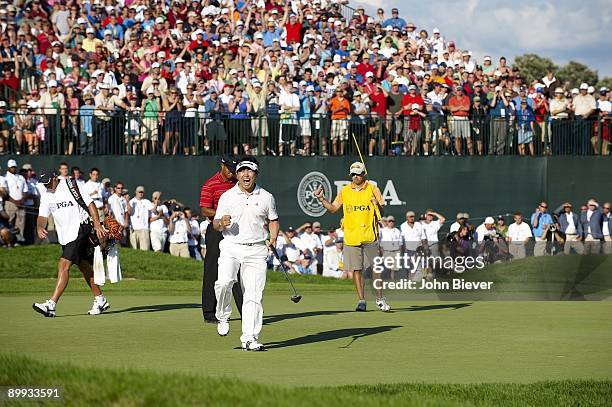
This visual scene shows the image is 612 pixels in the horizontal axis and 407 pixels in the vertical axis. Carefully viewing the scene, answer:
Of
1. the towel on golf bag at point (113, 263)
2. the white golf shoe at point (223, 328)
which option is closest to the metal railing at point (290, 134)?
the towel on golf bag at point (113, 263)

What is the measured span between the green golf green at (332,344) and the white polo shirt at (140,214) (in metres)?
7.10

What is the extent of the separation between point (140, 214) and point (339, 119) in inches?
231

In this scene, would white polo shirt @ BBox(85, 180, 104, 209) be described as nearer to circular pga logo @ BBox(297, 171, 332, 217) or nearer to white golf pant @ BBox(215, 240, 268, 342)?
circular pga logo @ BBox(297, 171, 332, 217)

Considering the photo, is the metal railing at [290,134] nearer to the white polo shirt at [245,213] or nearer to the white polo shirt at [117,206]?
the white polo shirt at [117,206]

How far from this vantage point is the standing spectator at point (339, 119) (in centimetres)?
2888

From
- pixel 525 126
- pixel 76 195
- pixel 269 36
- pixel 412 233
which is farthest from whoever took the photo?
pixel 269 36

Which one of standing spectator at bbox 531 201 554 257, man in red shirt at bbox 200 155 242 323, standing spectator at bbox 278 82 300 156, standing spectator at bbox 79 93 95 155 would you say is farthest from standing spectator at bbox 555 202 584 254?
man in red shirt at bbox 200 155 242 323

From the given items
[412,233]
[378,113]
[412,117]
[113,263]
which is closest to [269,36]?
[378,113]

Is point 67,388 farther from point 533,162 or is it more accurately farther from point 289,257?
point 533,162

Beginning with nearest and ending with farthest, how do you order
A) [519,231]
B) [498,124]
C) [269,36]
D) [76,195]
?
[76,195] < [519,231] < [498,124] < [269,36]

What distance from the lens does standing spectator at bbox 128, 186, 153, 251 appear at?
2634 cm

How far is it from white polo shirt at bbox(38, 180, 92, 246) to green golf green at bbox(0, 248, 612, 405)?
3.81 feet

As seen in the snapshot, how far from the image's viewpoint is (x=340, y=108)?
94.6 feet

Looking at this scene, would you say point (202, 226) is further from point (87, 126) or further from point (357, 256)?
point (357, 256)
